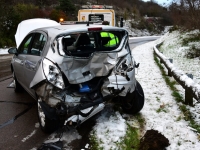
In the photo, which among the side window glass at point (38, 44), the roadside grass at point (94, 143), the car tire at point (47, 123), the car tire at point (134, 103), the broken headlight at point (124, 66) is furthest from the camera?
the car tire at point (134, 103)

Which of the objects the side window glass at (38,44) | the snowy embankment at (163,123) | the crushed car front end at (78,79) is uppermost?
the side window glass at (38,44)

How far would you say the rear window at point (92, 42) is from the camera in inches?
175

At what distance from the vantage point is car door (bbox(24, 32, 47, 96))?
439cm

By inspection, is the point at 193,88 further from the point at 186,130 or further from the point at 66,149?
the point at 66,149

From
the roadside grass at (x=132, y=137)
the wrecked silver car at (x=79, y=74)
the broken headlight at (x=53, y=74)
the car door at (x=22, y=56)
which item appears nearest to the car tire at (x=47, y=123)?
the wrecked silver car at (x=79, y=74)

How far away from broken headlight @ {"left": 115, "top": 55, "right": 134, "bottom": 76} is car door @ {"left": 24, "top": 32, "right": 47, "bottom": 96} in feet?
4.63

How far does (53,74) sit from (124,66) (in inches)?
50.9

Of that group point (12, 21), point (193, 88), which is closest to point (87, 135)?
point (193, 88)

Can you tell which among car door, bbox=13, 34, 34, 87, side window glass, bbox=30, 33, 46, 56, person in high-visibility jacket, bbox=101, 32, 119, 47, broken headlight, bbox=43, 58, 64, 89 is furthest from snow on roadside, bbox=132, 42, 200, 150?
car door, bbox=13, 34, 34, 87

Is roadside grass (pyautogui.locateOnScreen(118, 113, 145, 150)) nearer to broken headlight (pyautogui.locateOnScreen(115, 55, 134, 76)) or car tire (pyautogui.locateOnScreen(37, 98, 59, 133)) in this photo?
broken headlight (pyautogui.locateOnScreen(115, 55, 134, 76))

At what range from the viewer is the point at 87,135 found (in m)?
4.07

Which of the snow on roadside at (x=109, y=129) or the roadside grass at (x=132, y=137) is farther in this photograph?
the snow on roadside at (x=109, y=129)

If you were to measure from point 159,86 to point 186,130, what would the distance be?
2945 mm

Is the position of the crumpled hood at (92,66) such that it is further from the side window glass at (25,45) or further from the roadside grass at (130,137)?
the side window glass at (25,45)
